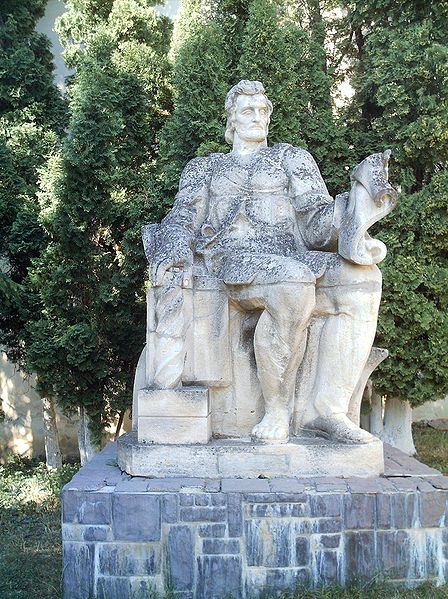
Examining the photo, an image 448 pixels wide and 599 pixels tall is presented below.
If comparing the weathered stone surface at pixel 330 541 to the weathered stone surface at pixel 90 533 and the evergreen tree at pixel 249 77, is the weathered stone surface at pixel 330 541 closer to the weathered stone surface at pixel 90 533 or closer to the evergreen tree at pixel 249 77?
the weathered stone surface at pixel 90 533

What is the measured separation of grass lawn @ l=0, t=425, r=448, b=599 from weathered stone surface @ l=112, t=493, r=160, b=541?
0.61m

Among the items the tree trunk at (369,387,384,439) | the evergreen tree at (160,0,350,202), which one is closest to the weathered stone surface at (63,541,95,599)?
the evergreen tree at (160,0,350,202)

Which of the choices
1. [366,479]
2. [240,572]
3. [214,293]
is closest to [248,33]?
[214,293]

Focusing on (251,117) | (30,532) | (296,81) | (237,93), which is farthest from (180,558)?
(296,81)

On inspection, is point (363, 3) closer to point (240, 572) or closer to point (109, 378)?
point (109, 378)

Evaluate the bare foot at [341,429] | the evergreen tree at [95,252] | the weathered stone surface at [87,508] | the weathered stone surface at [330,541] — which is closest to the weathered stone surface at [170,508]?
the weathered stone surface at [87,508]

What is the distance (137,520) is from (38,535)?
220 cm

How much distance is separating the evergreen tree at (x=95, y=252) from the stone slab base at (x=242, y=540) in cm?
361

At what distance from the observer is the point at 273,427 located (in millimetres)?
3826

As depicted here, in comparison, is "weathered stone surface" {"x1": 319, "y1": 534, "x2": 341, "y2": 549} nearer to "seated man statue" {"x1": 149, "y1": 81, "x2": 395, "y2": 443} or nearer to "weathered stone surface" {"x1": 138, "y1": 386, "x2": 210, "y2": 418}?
"seated man statue" {"x1": 149, "y1": 81, "x2": 395, "y2": 443}

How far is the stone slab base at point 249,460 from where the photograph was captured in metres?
3.71

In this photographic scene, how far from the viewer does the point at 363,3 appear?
297 inches

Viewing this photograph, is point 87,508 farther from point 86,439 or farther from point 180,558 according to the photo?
point 86,439

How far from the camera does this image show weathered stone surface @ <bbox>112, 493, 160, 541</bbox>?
3404 millimetres
